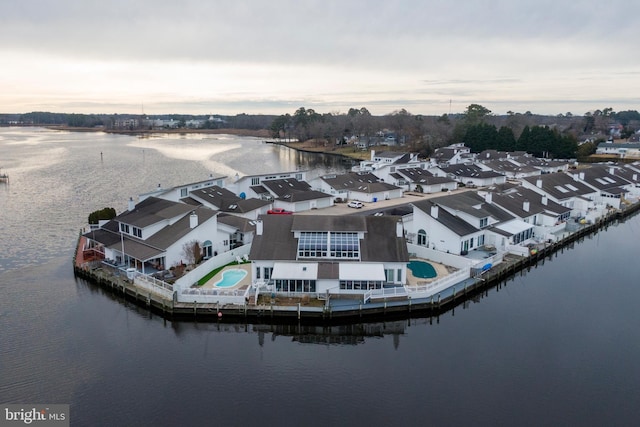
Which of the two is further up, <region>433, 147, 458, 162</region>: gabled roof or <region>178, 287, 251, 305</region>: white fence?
<region>433, 147, 458, 162</region>: gabled roof

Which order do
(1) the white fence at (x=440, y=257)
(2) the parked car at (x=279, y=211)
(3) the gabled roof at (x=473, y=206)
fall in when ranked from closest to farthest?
(1) the white fence at (x=440, y=257) < (3) the gabled roof at (x=473, y=206) < (2) the parked car at (x=279, y=211)

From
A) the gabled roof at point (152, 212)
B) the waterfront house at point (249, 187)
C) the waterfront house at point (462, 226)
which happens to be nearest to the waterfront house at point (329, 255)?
the waterfront house at point (462, 226)

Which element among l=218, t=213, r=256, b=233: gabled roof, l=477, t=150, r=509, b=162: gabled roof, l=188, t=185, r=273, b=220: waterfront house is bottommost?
l=218, t=213, r=256, b=233: gabled roof

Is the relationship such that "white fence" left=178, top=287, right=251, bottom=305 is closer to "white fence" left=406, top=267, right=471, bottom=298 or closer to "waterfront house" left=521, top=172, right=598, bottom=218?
"white fence" left=406, top=267, right=471, bottom=298

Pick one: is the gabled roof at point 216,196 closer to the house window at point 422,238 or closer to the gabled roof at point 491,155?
the house window at point 422,238

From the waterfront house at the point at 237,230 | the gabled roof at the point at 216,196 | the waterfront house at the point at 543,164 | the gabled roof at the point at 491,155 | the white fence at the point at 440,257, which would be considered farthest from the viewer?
the gabled roof at the point at 491,155

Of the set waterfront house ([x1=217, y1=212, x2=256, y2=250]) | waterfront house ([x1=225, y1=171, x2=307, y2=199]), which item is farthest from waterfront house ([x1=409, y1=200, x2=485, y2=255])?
waterfront house ([x1=225, y1=171, x2=307, y2=199])

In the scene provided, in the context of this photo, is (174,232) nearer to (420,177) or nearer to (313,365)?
(313,365)
